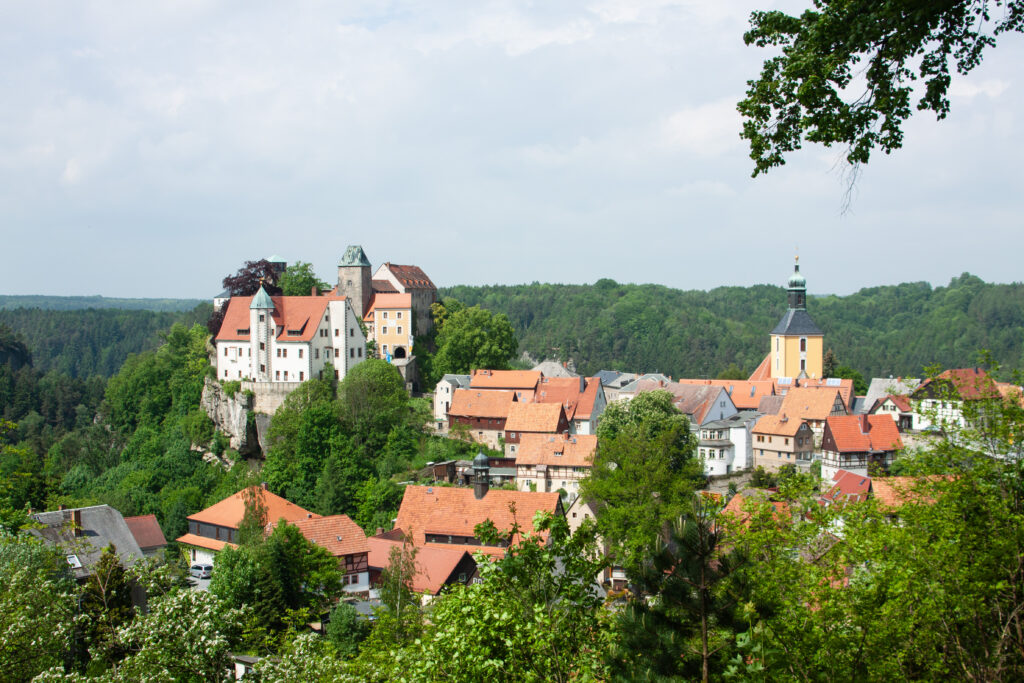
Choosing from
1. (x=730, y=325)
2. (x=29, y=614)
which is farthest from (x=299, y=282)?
(x=730, y=325)

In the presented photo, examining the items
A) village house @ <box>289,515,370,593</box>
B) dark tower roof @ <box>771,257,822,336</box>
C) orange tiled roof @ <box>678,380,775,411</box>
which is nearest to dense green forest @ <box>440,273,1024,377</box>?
dark tower roof @ <box>771,257,822,336</box>

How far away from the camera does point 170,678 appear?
16.1 meters

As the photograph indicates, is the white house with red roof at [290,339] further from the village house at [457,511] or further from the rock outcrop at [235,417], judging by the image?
the village house at [457,511]

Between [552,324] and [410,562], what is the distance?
121170mm

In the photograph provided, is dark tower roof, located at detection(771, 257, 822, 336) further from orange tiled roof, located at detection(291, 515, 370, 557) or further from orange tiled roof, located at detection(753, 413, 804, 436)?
orange tiled roof, located at detection(291, 515, 370, 557)

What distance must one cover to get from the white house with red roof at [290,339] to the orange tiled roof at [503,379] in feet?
24.3

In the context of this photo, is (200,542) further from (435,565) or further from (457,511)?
(435,565)

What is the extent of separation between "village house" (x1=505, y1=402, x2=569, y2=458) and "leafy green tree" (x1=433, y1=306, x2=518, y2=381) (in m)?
8.63

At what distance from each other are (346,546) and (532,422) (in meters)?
18.2

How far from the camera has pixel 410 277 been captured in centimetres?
6625

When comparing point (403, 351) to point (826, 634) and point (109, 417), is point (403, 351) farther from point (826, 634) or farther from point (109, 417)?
point (826, 634)

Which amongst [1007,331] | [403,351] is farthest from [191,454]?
[1007,331]

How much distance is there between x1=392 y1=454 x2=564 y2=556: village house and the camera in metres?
38.8

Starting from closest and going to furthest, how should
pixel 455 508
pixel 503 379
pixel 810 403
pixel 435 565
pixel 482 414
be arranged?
pixel 435 565 → pixel 455 508 → pixel 810 403 → pixel 482 414 → pixel 503 379
